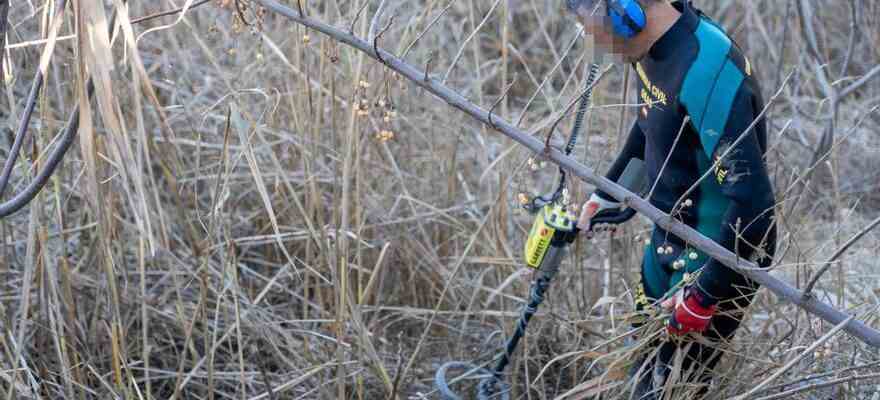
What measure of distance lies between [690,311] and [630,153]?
0.53 meters

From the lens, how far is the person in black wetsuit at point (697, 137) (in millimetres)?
1965

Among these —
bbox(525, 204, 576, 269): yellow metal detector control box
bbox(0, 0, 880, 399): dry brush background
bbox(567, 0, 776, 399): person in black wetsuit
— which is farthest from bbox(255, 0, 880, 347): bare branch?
bbox(525, 204, 576, 269): yellow metal detector control box

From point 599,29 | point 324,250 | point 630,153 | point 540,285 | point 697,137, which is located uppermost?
point 599,29

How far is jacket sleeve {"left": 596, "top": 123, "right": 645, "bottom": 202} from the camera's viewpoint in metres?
2.44

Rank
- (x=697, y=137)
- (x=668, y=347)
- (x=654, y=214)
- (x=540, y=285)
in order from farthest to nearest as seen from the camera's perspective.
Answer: (x=540, y=285) < (x=668, y=347) < (x=697, y=137) < (x=654, y=214)

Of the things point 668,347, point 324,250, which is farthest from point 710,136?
point 324,250

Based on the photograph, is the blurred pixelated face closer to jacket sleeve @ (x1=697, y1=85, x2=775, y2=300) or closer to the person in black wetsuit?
the person in black wetsuit

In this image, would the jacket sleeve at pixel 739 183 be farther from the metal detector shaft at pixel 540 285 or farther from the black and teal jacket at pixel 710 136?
the metal detector shaft at pixel 540 285

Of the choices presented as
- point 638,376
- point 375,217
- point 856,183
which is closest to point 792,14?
point 856,183

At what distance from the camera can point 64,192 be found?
321 cm

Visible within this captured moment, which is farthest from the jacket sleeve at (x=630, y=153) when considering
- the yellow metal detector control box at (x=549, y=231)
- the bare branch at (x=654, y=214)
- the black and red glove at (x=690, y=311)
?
the bare branch at (x=654, y=214)

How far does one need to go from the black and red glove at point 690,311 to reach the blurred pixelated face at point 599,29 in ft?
1.79

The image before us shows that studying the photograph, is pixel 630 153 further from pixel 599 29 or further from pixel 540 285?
pixel 599 29

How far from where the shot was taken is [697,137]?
207 cm
